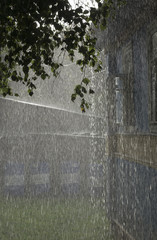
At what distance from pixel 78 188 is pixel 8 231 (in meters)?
5.90

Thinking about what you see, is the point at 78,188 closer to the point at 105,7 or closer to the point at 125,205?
the point at 125,205

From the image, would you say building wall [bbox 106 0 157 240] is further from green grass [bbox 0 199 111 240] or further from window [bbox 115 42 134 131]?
green grass [bbox 0 199 111 240]

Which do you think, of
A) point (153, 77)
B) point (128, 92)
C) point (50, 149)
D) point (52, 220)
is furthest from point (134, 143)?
point (50, 149)

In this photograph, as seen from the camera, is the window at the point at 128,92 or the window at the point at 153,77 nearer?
the window at the point at 153,77

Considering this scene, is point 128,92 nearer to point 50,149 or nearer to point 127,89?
point 127,89

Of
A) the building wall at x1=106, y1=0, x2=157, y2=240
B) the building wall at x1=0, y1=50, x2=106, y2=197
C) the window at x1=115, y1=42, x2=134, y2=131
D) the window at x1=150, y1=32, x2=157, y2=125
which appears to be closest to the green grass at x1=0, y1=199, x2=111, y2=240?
the building wall at x1=106, y1=0, x2=157, y2=240

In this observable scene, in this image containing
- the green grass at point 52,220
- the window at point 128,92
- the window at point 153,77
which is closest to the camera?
the window at point 153,77

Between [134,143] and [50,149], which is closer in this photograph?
[134,143]

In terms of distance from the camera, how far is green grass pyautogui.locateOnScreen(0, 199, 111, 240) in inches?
294

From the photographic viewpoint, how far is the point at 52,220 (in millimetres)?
8797

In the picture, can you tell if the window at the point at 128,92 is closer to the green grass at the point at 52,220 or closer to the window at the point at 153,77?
the window at the point at 153,77

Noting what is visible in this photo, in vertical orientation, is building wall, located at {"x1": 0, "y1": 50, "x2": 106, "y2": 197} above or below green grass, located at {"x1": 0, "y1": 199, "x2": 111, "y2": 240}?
above

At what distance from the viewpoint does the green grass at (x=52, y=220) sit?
7.46 metres

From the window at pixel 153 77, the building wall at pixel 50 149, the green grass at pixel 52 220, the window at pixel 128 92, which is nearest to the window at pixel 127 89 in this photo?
the window at pixel 128 92
